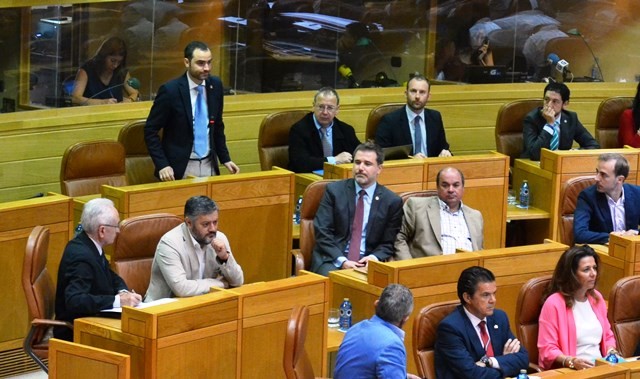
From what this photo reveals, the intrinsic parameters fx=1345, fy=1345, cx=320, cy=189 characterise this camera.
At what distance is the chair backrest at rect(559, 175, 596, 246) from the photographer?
7.91 meters

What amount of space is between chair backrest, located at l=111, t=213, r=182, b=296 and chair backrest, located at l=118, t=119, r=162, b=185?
5.69ft

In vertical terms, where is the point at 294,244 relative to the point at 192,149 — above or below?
below

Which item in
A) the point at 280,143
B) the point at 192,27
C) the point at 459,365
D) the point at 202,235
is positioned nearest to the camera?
the point at 459,365

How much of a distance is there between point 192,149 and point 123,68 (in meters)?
1.37

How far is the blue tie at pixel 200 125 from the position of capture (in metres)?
7.68

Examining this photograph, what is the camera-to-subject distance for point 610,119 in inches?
377

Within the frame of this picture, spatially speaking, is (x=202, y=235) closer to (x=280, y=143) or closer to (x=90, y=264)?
(x=90, y=264)

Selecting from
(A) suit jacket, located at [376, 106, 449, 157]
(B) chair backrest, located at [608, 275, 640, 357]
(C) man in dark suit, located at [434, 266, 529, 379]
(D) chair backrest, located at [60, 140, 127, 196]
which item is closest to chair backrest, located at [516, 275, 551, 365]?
(C) man in dark suit, located at [434, 266, 529, 379]

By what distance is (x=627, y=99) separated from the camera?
9.61 metres

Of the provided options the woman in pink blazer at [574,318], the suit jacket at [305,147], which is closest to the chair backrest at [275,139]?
the suit jacket at [305,147]

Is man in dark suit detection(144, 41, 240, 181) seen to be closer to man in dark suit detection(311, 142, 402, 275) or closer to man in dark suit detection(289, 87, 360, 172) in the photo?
man in dark suit detection(289, 87, 360, 172)

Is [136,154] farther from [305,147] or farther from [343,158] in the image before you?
[343,158]

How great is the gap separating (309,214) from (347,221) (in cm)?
24

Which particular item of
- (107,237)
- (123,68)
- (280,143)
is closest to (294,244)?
(280,143)
